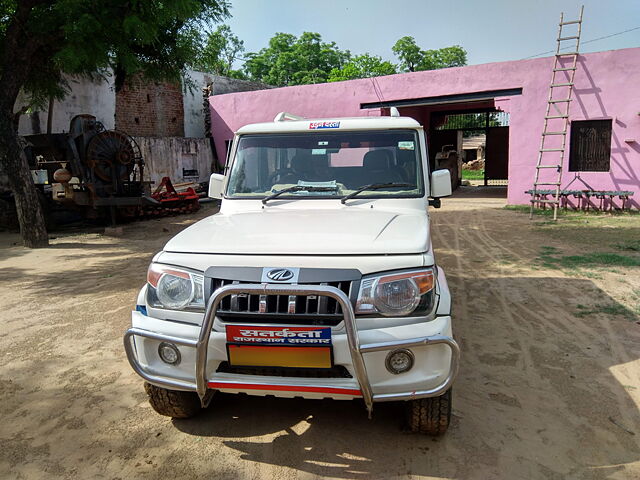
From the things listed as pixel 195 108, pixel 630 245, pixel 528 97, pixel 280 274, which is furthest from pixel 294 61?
pixel 280 274

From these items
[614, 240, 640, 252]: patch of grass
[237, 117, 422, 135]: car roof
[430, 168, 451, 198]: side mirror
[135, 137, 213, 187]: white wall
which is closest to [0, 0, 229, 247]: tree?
[237, 117, 422, 135]: car roof

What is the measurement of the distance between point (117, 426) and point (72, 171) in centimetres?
1014

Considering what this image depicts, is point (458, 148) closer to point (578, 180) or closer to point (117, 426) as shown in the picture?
point (578, 180)

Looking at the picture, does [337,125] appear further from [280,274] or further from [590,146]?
[590,146]

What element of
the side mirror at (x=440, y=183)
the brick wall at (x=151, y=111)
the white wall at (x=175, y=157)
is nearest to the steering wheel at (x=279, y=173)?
the side mirror at (x=440, y=183)

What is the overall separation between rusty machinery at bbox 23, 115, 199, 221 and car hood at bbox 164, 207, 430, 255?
914cm

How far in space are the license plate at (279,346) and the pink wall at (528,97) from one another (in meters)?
12.3

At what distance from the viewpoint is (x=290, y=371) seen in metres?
2.43

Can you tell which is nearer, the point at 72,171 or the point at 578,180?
the point at 72,171

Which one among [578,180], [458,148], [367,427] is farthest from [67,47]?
[458,148]

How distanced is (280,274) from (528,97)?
41.5 ft

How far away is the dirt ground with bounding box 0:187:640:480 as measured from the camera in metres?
2.56

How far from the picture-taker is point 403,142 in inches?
152

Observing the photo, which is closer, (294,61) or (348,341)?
(348,341)
